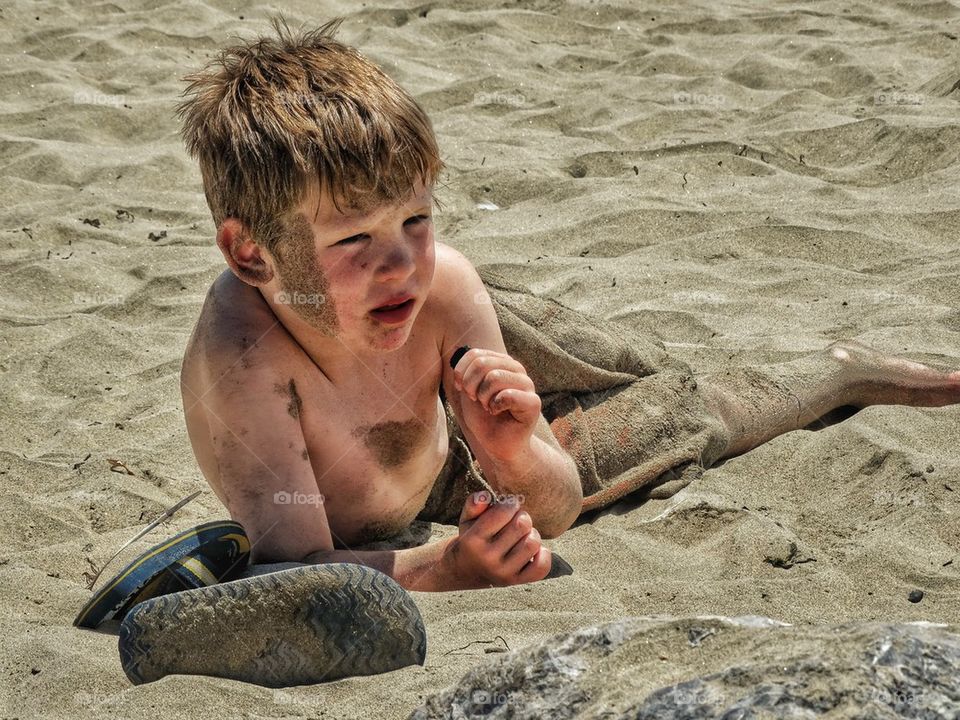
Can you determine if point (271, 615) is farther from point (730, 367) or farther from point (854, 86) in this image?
point (854, 86)

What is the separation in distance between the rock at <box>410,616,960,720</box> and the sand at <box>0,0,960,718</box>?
42cm

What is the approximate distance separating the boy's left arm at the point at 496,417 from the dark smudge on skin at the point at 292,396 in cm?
39

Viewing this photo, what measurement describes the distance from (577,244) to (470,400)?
248 centimetres

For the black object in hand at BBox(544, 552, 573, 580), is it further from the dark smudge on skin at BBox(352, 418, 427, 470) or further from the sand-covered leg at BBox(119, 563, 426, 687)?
the sand-covered leg at BBox(119, 563, 426, 687)

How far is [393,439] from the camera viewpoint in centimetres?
333

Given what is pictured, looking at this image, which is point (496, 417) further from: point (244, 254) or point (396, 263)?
point (244, 254)

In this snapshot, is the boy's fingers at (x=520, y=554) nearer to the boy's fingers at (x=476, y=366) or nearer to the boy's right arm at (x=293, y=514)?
the boy's right arm at (x=293, y=514)

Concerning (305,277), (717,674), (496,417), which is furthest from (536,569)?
(717,674)

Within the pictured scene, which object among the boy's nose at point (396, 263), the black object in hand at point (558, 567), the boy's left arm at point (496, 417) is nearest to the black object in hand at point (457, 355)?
the boy's left arm at point (496, 417)

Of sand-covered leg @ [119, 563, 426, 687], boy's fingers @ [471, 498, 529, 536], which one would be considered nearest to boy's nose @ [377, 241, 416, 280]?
boy's fingers @ [471, 498, 529, 536]

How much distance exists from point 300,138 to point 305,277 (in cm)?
31

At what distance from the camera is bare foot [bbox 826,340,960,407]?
3.89 metres

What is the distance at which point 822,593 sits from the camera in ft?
9.04

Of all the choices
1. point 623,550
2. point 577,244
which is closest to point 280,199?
point 623,550
